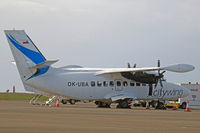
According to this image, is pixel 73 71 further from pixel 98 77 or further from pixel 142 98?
pixel 142 98

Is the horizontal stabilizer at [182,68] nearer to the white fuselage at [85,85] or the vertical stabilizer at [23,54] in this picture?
the white fuselage at [85,85]

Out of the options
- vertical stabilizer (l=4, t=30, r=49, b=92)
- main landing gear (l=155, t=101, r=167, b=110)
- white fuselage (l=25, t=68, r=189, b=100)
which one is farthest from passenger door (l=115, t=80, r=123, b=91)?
vertical stabilizer (l=4, t=30, r=49, b=92)

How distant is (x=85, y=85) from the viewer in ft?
171

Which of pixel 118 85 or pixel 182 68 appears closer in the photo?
pixel 182 68

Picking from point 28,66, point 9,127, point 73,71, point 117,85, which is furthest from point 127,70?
point 9,127

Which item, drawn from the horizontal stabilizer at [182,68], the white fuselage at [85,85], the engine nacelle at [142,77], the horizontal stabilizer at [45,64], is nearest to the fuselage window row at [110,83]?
the white fuselage at [85,85]

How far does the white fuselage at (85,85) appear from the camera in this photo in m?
50.7

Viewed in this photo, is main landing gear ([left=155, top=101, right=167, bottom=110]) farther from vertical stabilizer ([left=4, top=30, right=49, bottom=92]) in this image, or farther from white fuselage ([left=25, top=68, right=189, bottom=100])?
vertical stabilizer ([left=4, top=30, right=49, bottom=92])

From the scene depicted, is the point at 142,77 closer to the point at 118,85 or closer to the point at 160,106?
the point at 118,85

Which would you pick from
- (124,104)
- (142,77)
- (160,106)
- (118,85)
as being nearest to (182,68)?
(142,77)

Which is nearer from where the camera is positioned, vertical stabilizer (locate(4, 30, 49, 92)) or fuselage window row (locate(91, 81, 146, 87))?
vertical stabilizer (locate(4, 30, 49, 92))

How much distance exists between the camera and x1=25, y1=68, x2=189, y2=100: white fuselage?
50719 mm

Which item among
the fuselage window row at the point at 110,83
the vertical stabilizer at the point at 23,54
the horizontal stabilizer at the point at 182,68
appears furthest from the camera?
the fuselage window row at the point at 110,83

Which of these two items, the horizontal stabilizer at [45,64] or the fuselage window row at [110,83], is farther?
the fuselage window row at [110,83]
